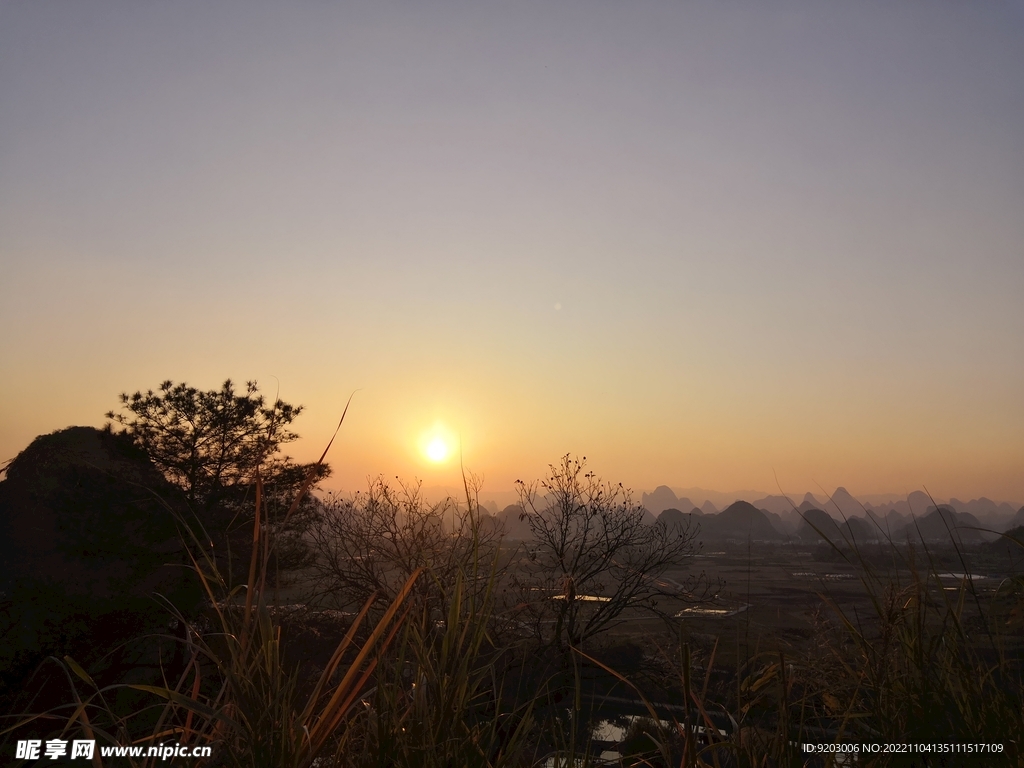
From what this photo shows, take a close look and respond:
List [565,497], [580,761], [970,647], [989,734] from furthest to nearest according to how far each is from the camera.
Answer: [565,497]
[970,647]
[580,761]
[989,734]

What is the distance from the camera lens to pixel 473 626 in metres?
1.83

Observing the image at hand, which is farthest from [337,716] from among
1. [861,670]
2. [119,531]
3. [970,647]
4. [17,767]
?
[119,531]

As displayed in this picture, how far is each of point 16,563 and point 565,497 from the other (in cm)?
1382

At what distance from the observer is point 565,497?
63.9 ft

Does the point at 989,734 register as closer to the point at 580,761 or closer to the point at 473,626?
the point at 580,761

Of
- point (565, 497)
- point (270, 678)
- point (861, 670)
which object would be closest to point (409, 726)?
point (270, 678)

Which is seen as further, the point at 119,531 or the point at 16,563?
the point at 16,563

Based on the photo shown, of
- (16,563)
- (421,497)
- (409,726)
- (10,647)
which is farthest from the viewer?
(16,563)

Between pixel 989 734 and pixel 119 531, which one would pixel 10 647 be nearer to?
pixel 119 531

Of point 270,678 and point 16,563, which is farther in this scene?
point 16,563

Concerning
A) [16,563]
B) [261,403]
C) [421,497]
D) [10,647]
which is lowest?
[10,647]

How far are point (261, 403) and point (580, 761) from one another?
16.5m

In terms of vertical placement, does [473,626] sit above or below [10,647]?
above

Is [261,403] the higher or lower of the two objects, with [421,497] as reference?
higher
